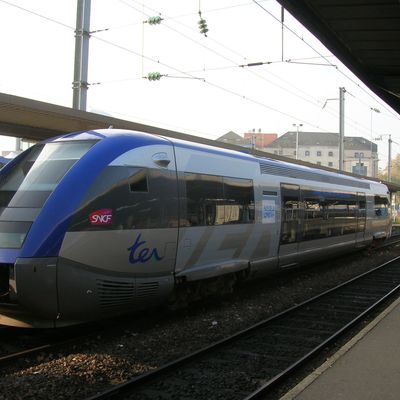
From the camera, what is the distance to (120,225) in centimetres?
674

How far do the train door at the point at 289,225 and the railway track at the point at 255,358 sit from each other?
57.6 inches

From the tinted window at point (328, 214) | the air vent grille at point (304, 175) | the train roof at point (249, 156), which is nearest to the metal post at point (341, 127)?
the train roof at point (249, 156)

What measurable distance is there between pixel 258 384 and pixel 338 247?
35.4 ft

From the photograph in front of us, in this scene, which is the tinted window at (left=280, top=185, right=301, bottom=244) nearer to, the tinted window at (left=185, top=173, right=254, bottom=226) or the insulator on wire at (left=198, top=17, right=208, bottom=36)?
the tinted window at (left=185, top=173, right=254, bottom=226)

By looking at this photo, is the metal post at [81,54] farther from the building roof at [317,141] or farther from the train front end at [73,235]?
the building roof at [317,141]

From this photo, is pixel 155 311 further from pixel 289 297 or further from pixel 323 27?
pixel 323 27

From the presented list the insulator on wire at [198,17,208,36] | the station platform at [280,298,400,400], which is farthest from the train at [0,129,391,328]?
the insulator on wire at [198,17,208,36]

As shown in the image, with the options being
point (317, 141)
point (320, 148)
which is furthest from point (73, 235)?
point (317, 141)

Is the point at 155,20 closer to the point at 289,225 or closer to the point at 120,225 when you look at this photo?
the point at 289,225

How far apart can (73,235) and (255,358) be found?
2.73 meters

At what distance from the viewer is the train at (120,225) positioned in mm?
6125

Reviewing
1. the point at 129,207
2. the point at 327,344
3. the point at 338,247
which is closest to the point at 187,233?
the point at 129,207

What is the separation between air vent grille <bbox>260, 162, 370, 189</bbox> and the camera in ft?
36.0

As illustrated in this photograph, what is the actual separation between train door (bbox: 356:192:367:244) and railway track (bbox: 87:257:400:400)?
25.2 ft
